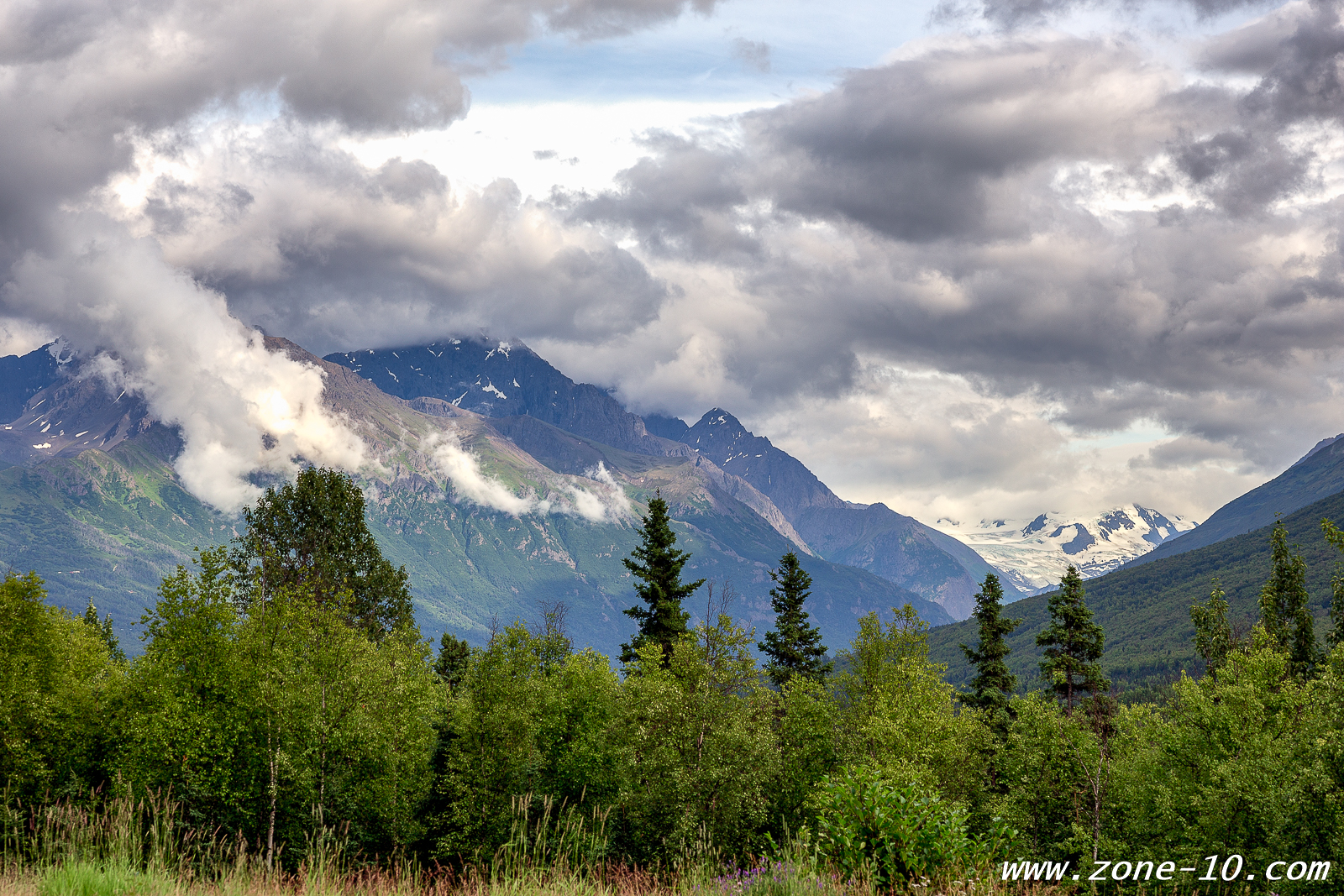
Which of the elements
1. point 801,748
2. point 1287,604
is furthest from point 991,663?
point 1287,604

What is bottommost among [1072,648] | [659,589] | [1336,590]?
[1072,648]

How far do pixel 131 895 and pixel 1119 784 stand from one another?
43.6 m

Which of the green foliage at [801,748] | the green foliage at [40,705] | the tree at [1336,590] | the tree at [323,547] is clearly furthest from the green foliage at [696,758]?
the tree at [323,547]

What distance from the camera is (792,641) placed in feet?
246

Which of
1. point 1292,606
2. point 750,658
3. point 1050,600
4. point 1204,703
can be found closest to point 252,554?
point 750,658

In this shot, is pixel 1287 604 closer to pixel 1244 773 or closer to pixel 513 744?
pixel 1244 773

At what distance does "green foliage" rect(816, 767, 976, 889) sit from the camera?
11.7 metres

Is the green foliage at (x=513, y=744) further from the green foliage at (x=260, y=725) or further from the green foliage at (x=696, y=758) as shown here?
the green foliage at (x=696, y=758)

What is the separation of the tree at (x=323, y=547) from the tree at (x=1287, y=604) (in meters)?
79.6

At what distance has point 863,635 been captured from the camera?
67938 millimetres

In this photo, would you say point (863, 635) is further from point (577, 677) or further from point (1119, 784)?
point (1119, 784)

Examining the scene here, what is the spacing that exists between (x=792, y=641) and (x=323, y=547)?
47.6 meters

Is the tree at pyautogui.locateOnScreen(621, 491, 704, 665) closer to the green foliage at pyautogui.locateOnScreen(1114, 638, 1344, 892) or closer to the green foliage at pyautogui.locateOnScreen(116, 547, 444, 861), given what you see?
the green foliage at pyautogui.locateOnScreen(116, 547, 444, 861)

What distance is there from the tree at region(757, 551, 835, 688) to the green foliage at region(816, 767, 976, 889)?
5838 centimetres
